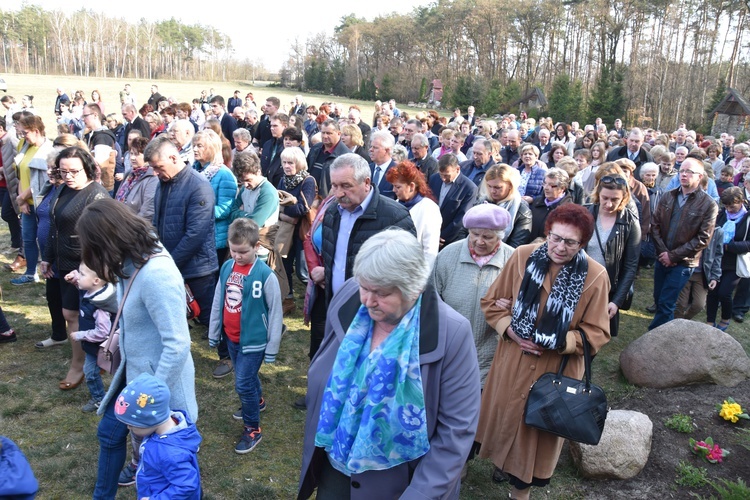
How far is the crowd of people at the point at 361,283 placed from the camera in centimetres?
206

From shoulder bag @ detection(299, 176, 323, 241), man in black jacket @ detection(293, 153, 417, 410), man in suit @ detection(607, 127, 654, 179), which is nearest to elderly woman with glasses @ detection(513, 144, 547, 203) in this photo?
man in suit @ detection(607, 127, 654, 179)

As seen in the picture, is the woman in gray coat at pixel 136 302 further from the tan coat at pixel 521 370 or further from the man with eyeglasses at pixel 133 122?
the man with eyeglasses at pixel 133 122

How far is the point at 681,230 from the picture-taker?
596 centimetres

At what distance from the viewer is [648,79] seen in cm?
3919

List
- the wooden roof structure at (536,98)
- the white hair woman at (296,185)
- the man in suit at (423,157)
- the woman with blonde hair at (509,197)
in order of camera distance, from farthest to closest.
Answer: the wooden roof structure at (536,98)
the man in suit at (423,157)
the white hair woman at (296,185)
the woman with blonde hair at (509,197)

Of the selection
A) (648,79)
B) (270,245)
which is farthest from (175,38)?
(270,245)

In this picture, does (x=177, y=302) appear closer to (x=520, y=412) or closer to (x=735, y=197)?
(x=520, y=412)

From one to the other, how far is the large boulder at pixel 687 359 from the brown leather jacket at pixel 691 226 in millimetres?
987

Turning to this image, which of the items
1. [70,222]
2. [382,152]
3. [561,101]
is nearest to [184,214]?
[70,222]

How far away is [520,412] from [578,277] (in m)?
0.94

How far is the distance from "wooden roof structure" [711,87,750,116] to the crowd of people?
1000 inches

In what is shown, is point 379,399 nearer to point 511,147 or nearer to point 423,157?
point 423,157

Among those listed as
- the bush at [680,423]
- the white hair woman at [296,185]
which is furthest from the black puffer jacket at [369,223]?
the bush at [680,423]

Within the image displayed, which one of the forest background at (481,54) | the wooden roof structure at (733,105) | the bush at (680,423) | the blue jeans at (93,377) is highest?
the forest background at (481,54)
